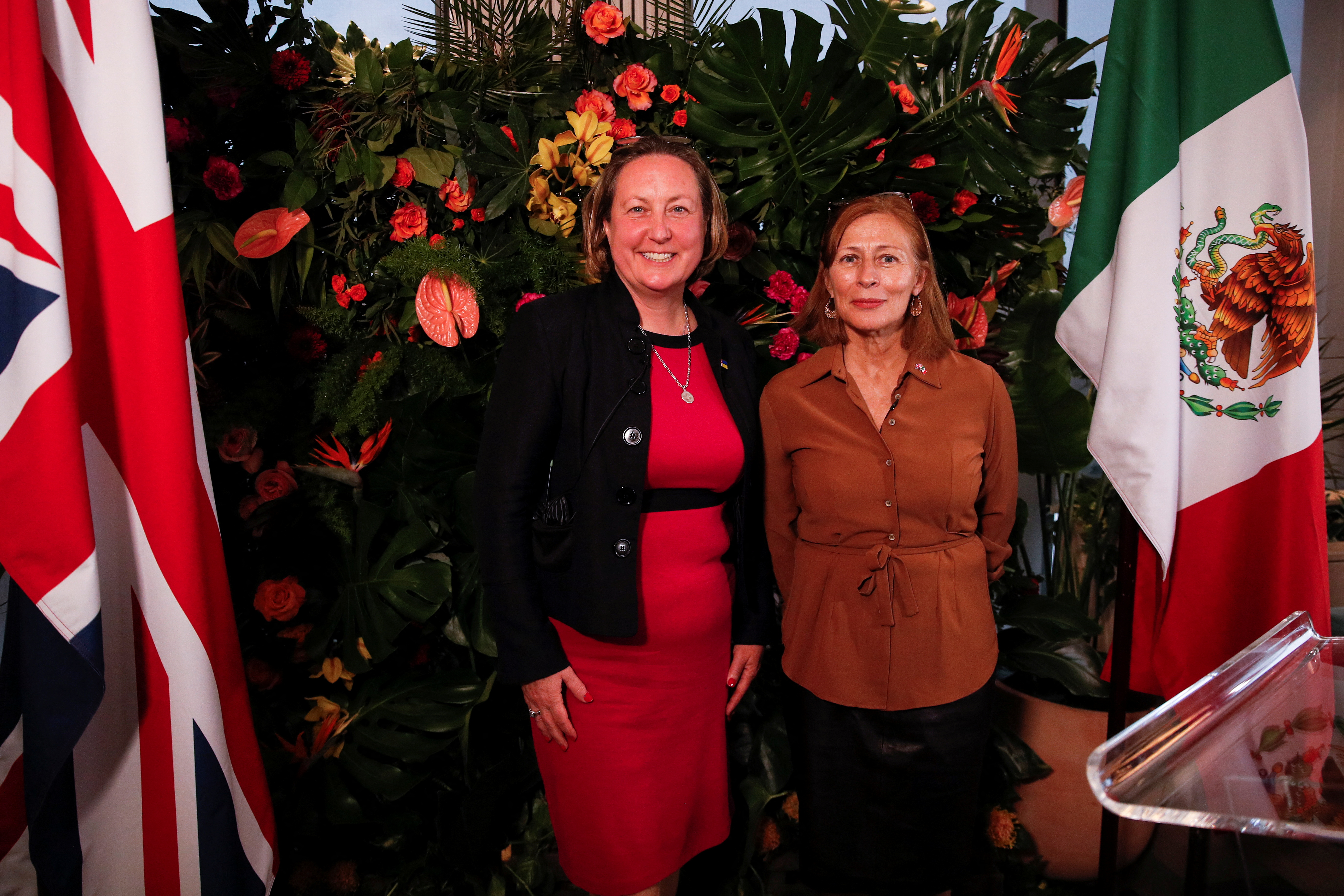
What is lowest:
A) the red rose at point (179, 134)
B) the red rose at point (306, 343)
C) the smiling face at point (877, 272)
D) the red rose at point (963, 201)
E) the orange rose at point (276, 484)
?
the orange rose at point (276, 484)

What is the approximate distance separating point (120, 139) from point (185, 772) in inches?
36.1

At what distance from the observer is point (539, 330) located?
52.7 inches

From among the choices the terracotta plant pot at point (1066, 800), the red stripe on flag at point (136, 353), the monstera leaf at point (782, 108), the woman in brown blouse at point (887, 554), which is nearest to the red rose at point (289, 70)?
the red stripe on flag at point (136, 353)

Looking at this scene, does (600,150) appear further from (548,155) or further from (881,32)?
(881,32)

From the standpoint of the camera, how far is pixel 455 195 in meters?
1.81

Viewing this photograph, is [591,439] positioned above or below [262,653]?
above

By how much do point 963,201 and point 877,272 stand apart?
637 mm

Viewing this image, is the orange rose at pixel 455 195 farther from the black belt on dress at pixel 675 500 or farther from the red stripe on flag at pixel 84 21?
the black belt on dress at pixel 675 500

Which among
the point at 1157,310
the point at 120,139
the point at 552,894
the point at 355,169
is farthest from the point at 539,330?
the point at 552,894

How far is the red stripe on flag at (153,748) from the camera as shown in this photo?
46.4 inches

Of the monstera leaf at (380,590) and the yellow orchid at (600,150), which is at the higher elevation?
the yellow orchid at (600,150)

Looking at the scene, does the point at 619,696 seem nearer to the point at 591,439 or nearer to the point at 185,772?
the point at 591,439

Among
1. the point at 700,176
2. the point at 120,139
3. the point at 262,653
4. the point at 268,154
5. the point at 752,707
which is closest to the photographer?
the point at 120,139

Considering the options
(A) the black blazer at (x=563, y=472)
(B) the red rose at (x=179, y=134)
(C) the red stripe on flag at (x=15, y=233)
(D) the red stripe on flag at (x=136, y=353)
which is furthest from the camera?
(B) the red rose at (x=179, y=134)
